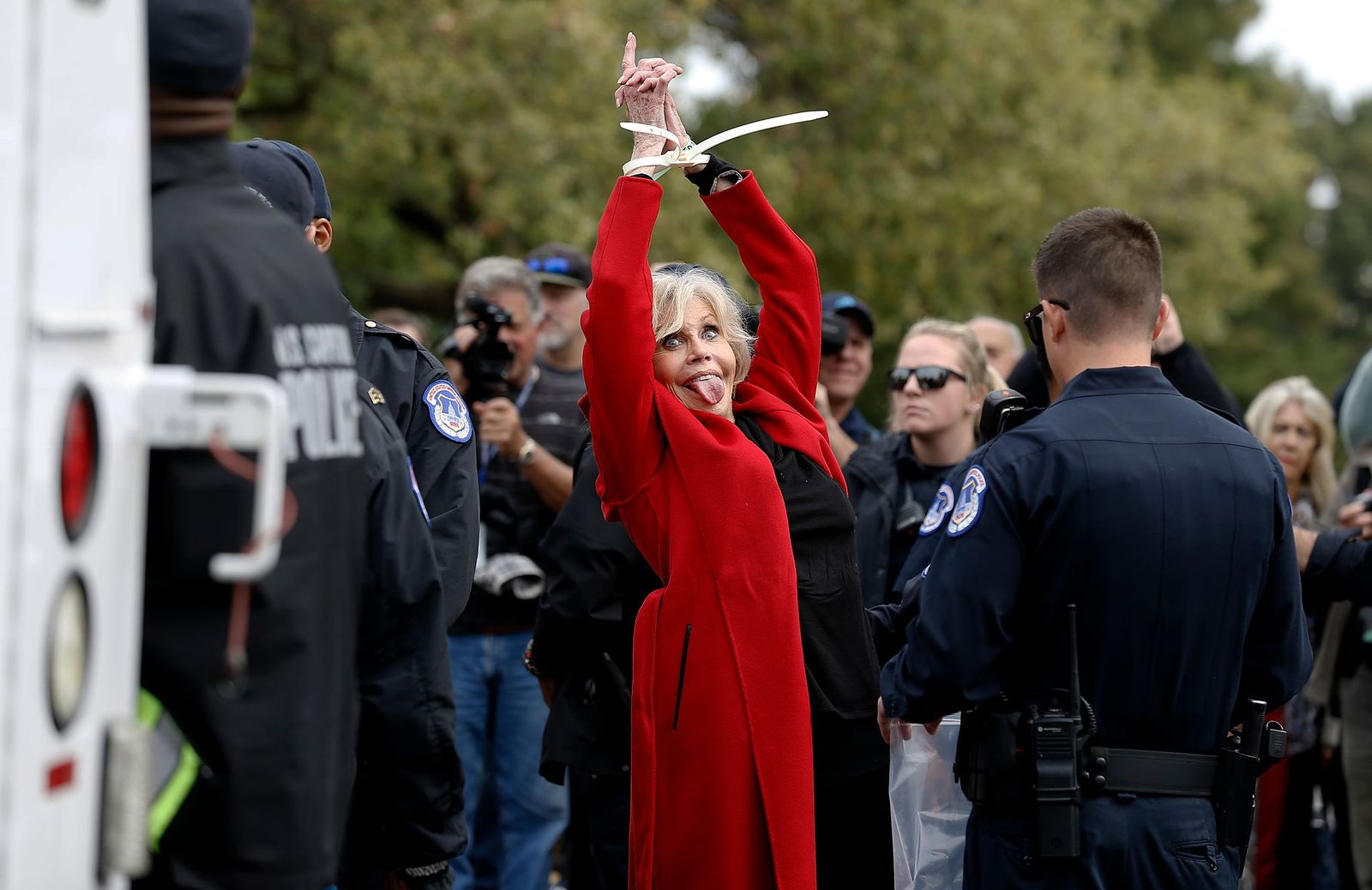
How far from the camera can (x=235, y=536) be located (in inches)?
73.6

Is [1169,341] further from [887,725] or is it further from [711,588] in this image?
[711,588]

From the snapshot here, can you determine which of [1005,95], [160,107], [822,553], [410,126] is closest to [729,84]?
[1005,95]

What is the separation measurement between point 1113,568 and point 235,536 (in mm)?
1832

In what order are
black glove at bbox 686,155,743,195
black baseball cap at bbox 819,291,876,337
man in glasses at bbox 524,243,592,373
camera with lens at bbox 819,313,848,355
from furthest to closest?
man in glasses at bbox 524,243,592,373
black baseball cap at bbox 819,291,876,337
camera with lens at bbox 819,313,848,355
black glove at bbox 686,155,743,195

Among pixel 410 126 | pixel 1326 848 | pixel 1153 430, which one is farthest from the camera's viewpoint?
pixel 410 126

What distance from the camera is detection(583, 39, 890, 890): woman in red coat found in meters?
3.31

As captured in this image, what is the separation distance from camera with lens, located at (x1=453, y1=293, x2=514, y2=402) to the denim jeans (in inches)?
36.9

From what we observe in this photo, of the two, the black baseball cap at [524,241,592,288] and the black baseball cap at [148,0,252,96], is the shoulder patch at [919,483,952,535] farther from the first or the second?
the black baseball cap at [524,241,592,288]

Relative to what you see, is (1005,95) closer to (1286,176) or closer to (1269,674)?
(1286,176)

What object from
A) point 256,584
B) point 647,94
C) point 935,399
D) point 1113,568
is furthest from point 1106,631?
point 935,399

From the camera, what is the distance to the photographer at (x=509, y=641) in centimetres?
552

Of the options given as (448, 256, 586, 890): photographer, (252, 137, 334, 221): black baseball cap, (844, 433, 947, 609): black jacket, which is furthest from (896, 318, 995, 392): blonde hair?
(252, 137, 334, 221): black baseball cap

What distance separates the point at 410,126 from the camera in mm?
11641

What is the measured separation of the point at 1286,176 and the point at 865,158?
10763 mm
